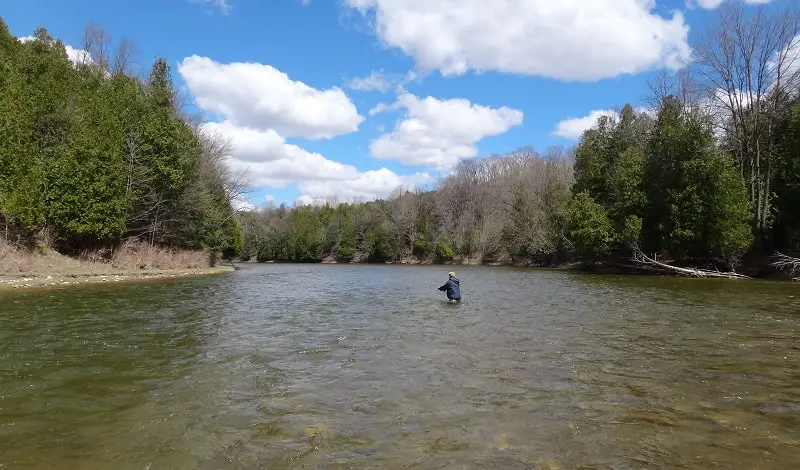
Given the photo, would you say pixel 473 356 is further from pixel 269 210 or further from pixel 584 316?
pixel 269 210

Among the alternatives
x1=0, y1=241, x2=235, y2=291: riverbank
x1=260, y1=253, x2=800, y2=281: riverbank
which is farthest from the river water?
x1=260, y1=253, x2=800, y2=281: riverbank

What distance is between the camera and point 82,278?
2920cm

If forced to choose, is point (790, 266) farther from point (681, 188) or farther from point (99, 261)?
point (99, 261)

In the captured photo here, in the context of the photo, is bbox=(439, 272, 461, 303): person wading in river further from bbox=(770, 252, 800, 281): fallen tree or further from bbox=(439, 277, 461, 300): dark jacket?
bbox=(770, 252, 800, 281): fallen tree

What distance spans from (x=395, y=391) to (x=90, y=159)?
32517 millimetres

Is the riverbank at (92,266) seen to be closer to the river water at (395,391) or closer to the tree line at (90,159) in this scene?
the tree line at (90,159)

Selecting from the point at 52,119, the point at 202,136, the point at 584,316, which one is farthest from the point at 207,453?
the point at 202,136

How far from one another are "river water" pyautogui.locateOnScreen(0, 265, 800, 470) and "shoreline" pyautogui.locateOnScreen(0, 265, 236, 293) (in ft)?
29.9

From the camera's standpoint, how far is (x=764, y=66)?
3988 centimetres

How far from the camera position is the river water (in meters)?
6.20

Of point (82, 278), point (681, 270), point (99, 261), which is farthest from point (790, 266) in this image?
point (99, 261)

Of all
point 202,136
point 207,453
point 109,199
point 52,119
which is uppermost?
point 202,136

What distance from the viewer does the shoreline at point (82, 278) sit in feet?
80.8

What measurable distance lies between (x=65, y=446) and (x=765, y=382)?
38.6 ft
